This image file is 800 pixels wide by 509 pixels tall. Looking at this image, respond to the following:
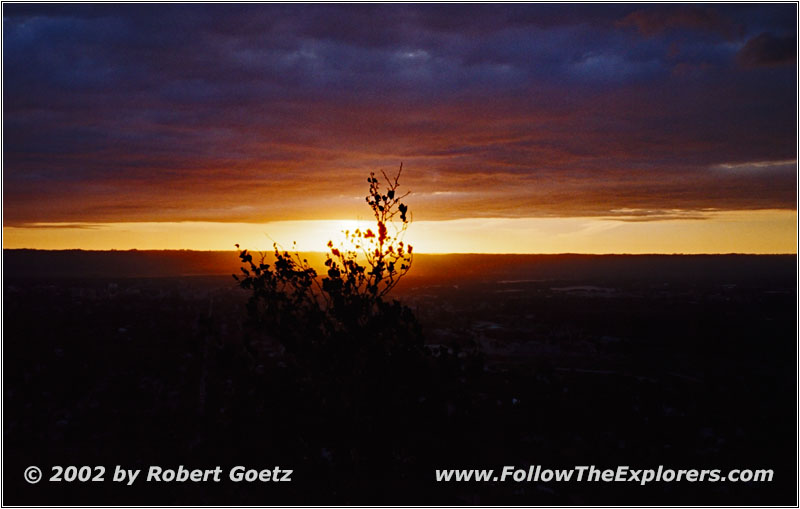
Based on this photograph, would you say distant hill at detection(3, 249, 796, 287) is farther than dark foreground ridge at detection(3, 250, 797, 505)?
Yes

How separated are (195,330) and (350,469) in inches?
836

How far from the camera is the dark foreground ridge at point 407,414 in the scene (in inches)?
301

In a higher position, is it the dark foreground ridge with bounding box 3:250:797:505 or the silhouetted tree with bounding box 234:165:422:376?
the silhouetted tree with bounding box 234:165:422:376

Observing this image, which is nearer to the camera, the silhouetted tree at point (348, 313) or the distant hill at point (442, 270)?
the silhouetted tree at point (348, 313)

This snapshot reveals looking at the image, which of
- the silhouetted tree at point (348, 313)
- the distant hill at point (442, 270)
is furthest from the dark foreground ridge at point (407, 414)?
the distant hill at point (442, 270)

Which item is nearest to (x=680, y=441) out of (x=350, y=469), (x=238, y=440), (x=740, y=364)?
(x=350, y=469)

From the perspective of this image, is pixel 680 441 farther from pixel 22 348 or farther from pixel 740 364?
pixel 22 348

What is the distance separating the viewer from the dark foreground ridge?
764 centimetres

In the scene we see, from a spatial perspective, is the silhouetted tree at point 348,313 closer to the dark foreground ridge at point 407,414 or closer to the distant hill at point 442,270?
the dark foreground ridge at point 407,414

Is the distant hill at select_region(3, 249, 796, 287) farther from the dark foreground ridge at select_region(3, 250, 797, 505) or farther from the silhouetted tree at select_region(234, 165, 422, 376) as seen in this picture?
the silhouetted tree at select_region(234, 165, 422, 376)

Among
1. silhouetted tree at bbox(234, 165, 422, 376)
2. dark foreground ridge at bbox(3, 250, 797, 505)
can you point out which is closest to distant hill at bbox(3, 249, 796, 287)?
dark foreground ridge at bbox(3, 250, 797, 505)

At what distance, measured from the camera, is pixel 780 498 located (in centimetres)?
1119

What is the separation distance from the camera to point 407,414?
737 cm

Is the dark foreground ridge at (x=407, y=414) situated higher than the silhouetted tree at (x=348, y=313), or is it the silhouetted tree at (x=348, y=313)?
the silhouetted tree at (x=348, y=313)
